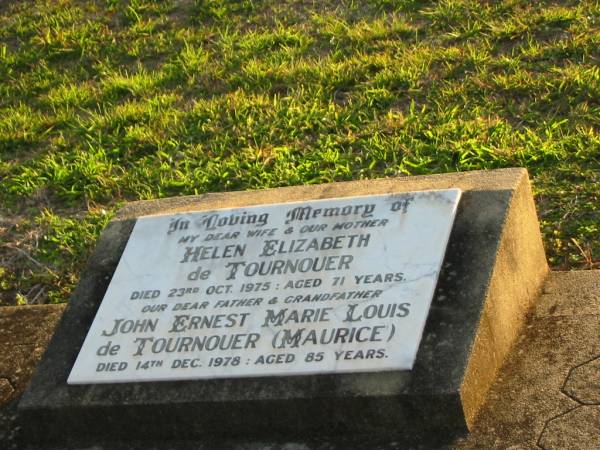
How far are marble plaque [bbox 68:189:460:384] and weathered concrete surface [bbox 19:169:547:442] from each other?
49mm

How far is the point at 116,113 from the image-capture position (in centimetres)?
593

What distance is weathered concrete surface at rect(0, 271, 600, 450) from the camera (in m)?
3.04

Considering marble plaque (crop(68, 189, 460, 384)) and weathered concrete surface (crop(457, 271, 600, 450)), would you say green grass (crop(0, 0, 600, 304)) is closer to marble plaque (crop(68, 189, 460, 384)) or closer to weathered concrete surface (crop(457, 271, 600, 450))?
weathered concrete surface (crop(457, 271, 600, 450))

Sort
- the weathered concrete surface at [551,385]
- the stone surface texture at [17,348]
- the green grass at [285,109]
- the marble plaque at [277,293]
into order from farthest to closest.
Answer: the green grass at [285,109] → the stone surface texture at [17,348] → the marble plaque at [277,293] → the weathered concrete surface at [551,385]

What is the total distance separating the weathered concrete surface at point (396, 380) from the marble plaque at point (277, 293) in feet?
0.16

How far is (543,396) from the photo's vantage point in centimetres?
318

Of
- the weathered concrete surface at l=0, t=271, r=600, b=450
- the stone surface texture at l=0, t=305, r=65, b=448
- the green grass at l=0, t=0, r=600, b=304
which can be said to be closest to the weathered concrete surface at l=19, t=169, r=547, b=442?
the weathered concrete surface at l=0, t=271, r=600, b=450

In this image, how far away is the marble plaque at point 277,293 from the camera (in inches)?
126

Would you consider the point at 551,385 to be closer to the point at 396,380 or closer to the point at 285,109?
the point at 396,380

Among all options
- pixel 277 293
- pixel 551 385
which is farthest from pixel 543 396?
pixel 277 293

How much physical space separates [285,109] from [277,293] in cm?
238

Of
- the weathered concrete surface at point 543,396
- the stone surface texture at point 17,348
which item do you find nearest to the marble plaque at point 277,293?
the weathered concrete surface at point 543,396

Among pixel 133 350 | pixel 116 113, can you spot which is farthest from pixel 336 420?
pixel 116 113

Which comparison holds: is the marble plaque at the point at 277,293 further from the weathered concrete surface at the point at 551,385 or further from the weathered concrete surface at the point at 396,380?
the weathered concrete surface at the point at 551,385
